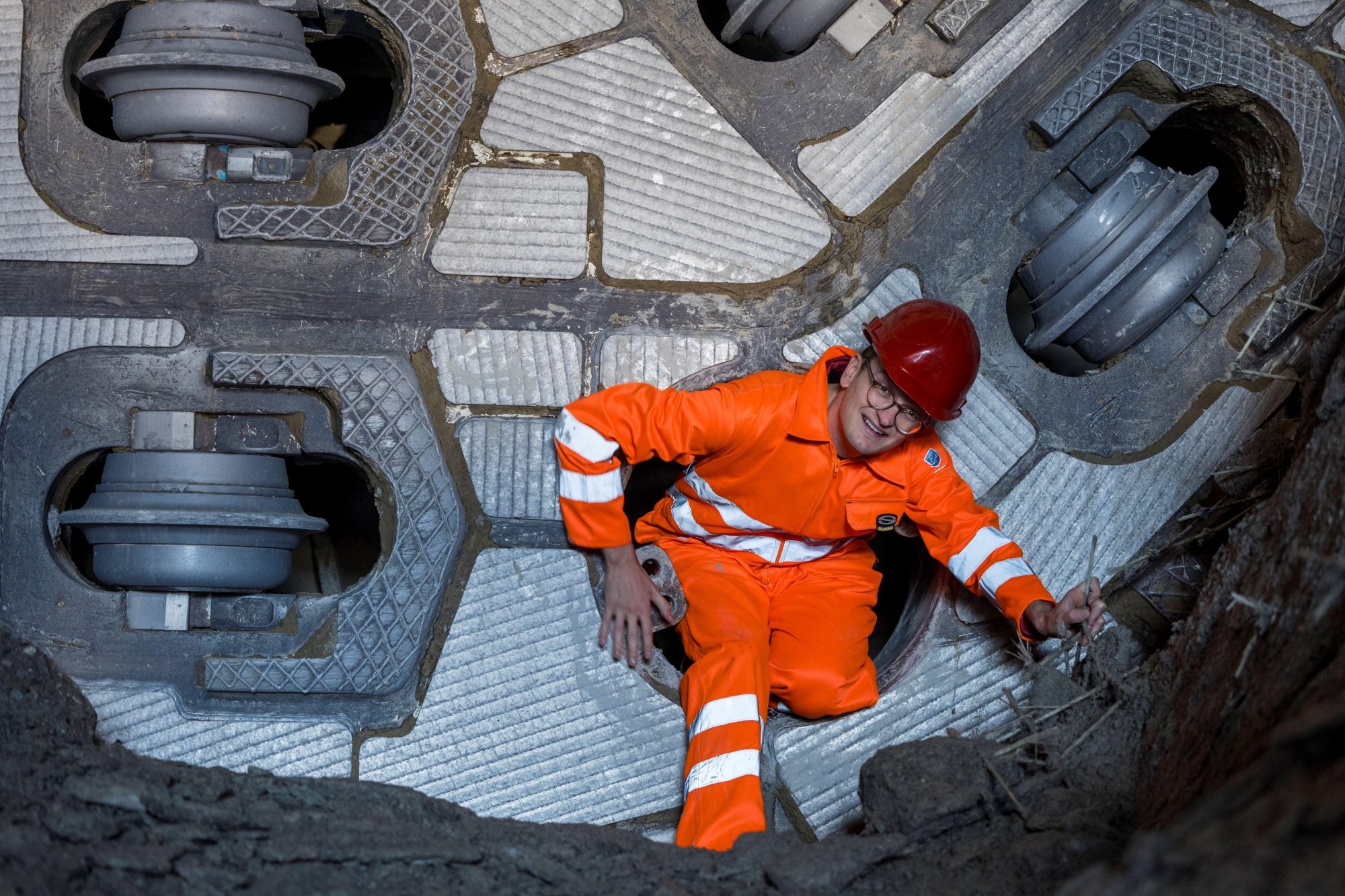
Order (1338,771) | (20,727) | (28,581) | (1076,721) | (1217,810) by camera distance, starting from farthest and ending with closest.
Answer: (28,581), (1076,721), (20,727), (1217,810), (1338,771)

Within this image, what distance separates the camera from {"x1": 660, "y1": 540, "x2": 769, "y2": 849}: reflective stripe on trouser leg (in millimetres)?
2291

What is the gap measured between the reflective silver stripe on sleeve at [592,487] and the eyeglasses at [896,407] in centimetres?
62

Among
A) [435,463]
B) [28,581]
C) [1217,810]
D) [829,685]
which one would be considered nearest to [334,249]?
[435,463]

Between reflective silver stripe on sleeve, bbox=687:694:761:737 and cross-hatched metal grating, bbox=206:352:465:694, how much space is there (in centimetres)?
71

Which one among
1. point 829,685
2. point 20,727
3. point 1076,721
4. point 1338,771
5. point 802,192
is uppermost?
point 802,192

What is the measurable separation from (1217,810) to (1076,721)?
97 cm

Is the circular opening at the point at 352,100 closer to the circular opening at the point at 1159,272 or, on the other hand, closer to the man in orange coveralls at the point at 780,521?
the man in orange coveralls at the point at 780,521

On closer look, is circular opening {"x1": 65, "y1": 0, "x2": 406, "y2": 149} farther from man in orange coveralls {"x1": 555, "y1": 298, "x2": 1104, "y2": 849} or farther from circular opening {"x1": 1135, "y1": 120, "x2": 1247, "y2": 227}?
circular opening {"x1": 1135, "y1": 120, "x2": 1247, "y2": 227}

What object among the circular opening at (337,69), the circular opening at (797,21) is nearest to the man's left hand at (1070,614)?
the circular opening at (797,21)

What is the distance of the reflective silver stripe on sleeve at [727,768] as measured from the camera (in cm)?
232

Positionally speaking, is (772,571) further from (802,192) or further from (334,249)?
(334,249)

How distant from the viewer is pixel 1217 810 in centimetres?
125

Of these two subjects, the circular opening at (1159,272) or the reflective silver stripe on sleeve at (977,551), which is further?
the circular opening at (1159,272)

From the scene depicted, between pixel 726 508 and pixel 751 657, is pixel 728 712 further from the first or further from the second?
pixel 726 508
